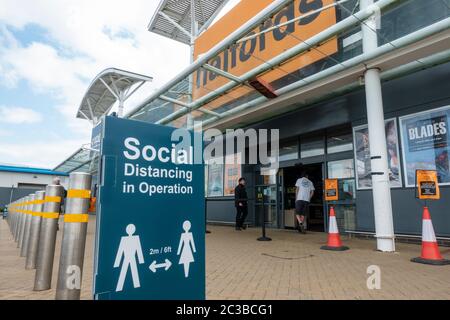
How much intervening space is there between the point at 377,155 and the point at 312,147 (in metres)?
3.72

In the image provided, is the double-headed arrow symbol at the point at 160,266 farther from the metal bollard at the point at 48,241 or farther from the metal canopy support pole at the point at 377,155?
the metal canopy support pole at the point at 377,155

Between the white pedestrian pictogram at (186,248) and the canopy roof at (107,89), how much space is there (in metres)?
24.1

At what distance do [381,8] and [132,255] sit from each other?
243 inches

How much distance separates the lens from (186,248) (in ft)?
7.12

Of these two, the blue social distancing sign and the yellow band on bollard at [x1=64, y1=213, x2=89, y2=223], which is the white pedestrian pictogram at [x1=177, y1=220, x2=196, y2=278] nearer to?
the blue social distancing sign

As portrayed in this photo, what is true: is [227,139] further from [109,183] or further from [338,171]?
[109,183]

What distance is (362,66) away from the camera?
6.76 m

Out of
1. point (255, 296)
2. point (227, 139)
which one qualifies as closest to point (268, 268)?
point (255, 296)

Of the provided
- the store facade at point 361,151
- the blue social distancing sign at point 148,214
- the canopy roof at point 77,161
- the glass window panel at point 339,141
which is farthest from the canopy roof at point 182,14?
the blue social distancing sign at point 148,214

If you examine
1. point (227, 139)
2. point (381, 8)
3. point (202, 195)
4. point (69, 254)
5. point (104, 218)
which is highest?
point (381, 8)

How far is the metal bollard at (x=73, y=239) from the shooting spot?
2490 millimetres

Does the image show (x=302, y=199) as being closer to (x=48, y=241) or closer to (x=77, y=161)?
(x=48, y=241)

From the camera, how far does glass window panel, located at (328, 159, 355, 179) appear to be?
8.74 m

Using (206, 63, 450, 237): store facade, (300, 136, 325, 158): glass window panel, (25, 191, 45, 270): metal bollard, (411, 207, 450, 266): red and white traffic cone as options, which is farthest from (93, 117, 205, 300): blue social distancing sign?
(300, 136, 325, 158): glass window panel
